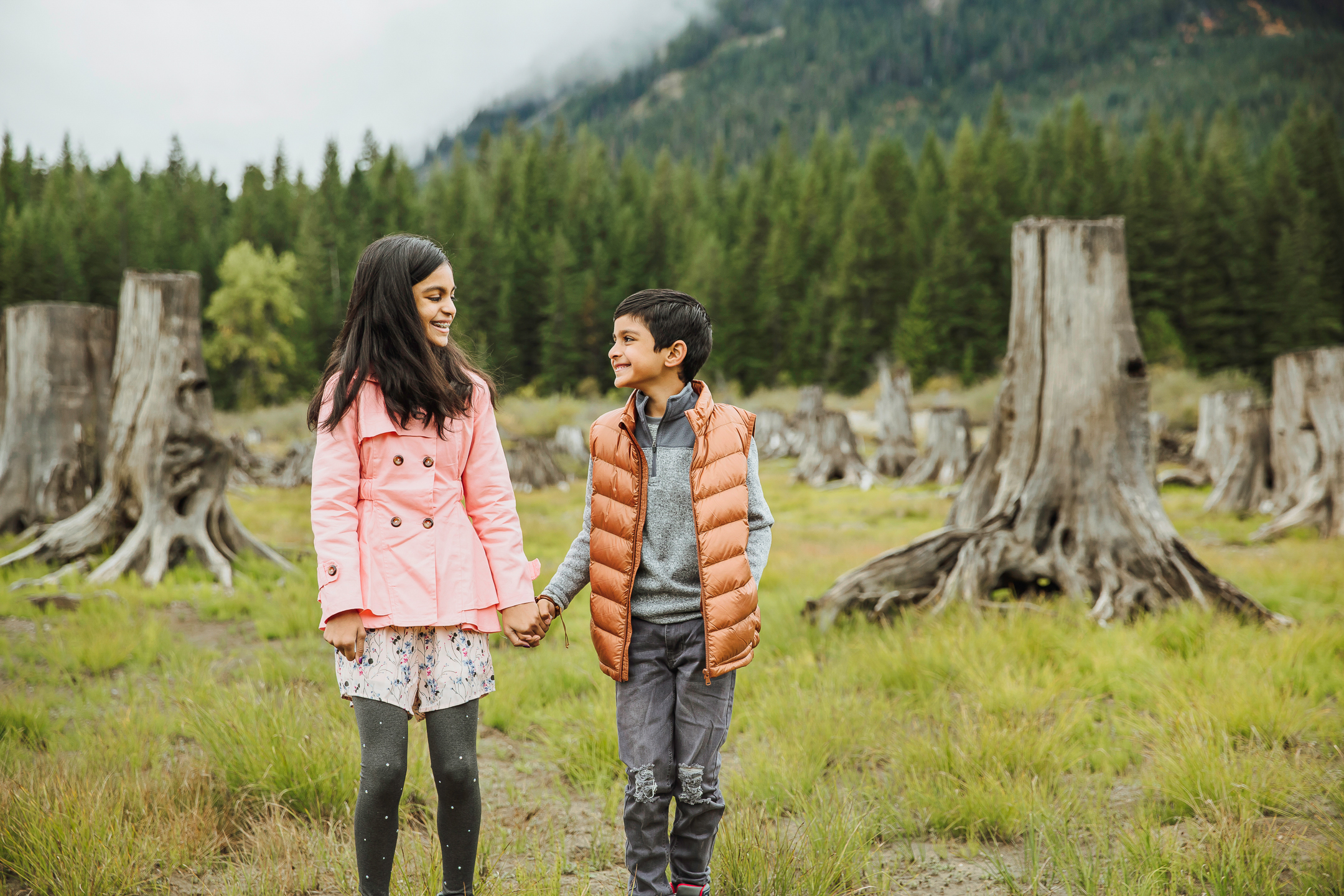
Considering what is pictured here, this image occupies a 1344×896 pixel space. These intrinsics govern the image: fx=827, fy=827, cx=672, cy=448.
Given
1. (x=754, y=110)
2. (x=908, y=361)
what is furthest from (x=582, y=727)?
(x=754, y=110)

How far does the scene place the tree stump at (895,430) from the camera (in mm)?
15969

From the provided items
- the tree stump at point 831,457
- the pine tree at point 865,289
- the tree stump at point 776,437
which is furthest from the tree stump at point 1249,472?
the pine tree at point 865,289

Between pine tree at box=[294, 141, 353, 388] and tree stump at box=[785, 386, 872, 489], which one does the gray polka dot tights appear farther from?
pine tree at box=[294, 141, 353, 388]

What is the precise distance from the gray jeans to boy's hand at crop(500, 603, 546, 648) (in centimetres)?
26

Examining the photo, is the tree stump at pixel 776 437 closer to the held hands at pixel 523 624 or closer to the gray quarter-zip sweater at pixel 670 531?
the gray quarter-zip sweater at pixel 670 531

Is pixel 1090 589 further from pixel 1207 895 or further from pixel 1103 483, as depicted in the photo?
pixel 1207 895

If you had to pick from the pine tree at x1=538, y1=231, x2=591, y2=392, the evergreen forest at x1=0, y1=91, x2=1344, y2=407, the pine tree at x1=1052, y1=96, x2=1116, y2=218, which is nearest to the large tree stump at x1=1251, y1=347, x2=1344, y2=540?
the evergreen forest at x1=0, y1=91, x2=1344, y2=407

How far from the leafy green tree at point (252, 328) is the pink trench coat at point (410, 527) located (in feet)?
143

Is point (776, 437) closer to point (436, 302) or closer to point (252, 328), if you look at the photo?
point (436, 302)

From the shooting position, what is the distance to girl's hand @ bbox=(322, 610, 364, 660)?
189cm

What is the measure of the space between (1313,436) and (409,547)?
31.1 ft

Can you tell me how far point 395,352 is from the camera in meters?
2.11

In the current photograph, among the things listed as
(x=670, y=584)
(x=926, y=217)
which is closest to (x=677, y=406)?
(x=670, y=584)

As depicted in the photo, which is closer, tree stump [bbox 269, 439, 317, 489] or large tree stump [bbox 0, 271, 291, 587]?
large tree stump [bbox 0, 271, 291, 587]
